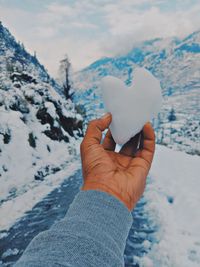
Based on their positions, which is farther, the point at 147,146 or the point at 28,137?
the point at 28,137

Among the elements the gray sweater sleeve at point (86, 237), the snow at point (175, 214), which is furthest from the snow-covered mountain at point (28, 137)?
the gray sweater sleeve at point (86, 237)

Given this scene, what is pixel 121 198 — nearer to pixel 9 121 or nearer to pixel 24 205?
pixel 24 205

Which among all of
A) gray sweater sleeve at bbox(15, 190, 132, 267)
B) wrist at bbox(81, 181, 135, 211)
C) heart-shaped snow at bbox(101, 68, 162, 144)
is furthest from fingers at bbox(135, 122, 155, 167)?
gray sweater sleeve at bbox(15, 190, 132, 267)

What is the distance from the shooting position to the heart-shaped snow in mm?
2771

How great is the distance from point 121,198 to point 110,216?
0.26 m

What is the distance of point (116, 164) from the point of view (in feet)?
7.46

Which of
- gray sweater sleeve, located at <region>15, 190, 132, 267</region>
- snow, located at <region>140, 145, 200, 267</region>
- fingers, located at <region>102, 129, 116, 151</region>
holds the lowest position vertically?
snow, located at <region>140, 145, 200, 267</region>

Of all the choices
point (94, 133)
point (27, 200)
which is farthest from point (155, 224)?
point (94, 133)

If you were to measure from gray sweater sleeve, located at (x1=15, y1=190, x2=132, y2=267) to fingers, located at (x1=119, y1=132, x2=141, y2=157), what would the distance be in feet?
3.02

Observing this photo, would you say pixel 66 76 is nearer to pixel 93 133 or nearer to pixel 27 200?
pixel 27 200

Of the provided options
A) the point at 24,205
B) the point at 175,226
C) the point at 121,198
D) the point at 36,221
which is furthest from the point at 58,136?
the point at 121,198

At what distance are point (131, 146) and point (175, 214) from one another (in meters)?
3.34

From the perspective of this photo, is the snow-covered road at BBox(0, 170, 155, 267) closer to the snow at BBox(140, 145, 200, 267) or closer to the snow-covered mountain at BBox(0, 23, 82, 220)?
the snow at BBox(140, 145, 200, 267)

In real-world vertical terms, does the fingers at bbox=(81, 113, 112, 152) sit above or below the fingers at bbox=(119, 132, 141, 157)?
above
